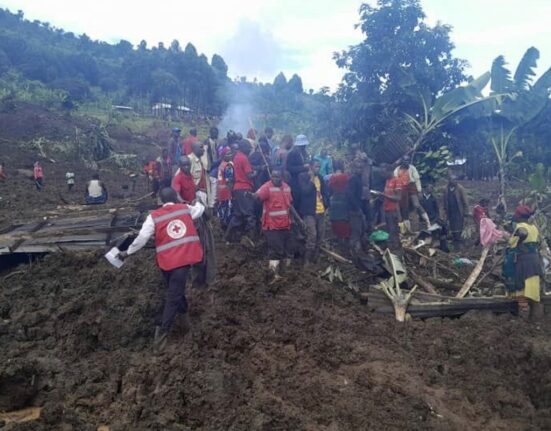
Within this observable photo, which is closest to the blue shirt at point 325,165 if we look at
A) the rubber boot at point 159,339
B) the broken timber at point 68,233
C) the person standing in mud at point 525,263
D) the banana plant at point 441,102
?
the banana plant at point 441,102

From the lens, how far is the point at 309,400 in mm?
4789

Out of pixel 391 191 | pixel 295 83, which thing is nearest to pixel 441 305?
pixel 391 191

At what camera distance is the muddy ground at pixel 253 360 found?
4.55 meters

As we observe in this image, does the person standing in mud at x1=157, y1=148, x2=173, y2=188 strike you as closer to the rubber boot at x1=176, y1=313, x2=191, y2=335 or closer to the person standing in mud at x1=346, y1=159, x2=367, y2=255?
the person standing in mud at x1=346, y1=159, x2=367, y2=255

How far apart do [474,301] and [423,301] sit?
28.3 inches

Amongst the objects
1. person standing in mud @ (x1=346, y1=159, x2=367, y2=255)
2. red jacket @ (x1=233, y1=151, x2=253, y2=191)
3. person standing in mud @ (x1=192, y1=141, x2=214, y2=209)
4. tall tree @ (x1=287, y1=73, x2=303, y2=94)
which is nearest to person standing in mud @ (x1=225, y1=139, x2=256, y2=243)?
red jacket @ (x1=233, y1=151, x2=253, y2=191)

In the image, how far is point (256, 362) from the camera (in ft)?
17.9

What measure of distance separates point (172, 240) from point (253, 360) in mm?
1610

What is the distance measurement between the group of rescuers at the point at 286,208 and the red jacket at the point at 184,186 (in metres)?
0.02

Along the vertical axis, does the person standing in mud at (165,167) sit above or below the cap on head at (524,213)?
above

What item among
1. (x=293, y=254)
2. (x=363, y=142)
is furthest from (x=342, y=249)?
(x=363, y=142)

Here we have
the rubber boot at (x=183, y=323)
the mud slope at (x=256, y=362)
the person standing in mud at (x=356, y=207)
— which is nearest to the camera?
the mud slope at (x=256, y=362)

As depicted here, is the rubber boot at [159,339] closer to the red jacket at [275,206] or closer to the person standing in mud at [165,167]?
the red jacket at [275,206]

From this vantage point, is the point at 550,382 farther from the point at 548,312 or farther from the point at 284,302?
the point at 284,302
